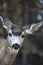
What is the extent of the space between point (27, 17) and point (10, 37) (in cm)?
186

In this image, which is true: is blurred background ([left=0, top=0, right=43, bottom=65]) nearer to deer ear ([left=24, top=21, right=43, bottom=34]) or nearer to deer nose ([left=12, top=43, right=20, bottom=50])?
deer ear ([left=24, top=21, right=43, bottom=34])

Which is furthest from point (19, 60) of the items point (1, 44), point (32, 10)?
point (1, 44)

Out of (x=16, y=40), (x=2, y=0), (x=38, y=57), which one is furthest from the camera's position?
(x=38, y=57)

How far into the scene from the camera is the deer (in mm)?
6203

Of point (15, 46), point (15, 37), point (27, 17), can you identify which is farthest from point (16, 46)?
point (27, 17)

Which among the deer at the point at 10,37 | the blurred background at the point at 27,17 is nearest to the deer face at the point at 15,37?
→ the deer at the point at 10,37

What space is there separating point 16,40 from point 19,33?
0.49 ft

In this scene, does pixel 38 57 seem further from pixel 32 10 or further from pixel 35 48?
pixel 32 10

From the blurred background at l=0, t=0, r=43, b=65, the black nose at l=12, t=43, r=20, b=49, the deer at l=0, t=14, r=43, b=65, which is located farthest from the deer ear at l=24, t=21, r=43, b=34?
→ the blurred background at l=0, t=0, r=43, b=65

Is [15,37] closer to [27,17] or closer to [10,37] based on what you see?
[10,37]

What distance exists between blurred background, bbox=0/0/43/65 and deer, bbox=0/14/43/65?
1.34 metres

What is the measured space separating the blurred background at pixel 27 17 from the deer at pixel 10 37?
1.34m

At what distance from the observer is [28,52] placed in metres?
8.21

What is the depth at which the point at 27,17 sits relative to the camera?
8.10 metres
